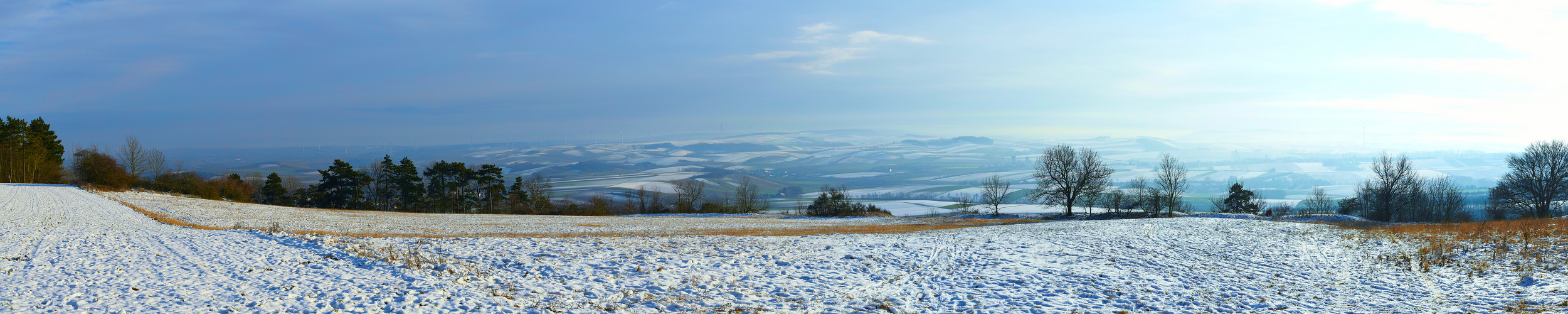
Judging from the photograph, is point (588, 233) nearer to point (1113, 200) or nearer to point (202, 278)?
point (202, 278)

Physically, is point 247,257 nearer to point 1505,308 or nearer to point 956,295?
point 956,295

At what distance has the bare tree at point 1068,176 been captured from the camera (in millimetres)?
48969

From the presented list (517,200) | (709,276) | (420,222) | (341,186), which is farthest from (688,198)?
(709,276)

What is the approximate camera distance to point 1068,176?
161 ft

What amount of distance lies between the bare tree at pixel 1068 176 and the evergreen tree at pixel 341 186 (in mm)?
68341

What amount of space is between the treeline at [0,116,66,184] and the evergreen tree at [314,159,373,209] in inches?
1331

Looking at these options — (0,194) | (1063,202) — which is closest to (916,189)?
(1063,202)

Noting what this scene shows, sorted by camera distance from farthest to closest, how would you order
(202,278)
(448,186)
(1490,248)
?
(448,186), (1490,248), (202,278)

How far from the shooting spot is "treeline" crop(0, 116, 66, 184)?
222 feet

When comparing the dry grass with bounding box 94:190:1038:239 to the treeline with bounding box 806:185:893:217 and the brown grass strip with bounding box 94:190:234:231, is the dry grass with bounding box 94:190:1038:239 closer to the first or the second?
the brown grass strip with bounding box 94:190:234:231

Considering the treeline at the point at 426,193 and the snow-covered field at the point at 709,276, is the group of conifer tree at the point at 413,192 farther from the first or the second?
the snow-covered field at the point at 709,276

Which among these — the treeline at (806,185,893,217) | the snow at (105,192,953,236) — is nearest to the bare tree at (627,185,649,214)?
the treeline at (806,185,893,217)

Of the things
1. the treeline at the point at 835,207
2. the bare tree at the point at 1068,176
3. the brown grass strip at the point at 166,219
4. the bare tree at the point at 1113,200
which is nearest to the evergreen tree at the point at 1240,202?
the bare tree at the point at 1113,200

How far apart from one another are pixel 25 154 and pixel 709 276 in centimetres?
9916
